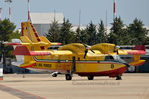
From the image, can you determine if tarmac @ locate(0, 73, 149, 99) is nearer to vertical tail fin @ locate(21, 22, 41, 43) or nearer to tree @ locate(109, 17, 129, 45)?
vertical tail fin @ locate(21, 22, 41, 43)

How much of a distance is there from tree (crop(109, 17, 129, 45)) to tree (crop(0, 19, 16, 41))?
2756 centimetres

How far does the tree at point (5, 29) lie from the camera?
11361cm

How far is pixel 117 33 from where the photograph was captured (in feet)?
353

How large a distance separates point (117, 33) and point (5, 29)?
2979 centimetres

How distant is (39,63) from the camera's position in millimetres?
49438

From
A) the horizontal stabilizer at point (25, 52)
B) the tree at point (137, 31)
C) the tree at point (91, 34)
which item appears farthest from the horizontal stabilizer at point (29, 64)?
the tree at point (137, 31)

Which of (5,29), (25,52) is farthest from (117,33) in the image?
(25,52)

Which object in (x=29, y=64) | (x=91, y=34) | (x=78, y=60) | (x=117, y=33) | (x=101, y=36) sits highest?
(x=117, y=33)

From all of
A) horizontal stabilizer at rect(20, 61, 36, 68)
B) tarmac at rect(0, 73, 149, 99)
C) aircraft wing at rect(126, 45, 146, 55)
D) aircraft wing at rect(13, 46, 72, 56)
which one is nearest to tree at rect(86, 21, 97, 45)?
aircraft wing at rect(126, 45, 146, 55)

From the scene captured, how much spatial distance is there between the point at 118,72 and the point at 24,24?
14.9 meters

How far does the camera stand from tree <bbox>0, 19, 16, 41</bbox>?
373 feet

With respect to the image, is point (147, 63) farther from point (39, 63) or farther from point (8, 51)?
point (8, 51)

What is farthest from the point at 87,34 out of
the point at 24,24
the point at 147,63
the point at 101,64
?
the point at 101,64

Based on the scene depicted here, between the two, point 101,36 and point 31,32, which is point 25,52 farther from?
point 101,36
